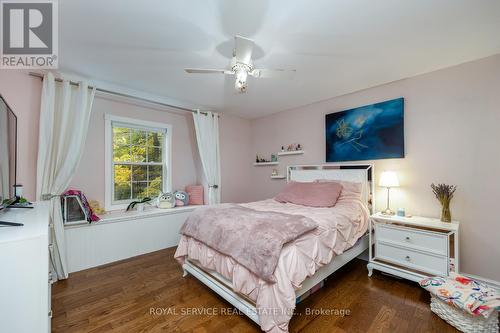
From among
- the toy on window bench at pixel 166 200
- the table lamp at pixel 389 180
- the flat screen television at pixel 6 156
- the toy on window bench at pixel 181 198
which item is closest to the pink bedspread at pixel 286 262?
the table lamp at pixel 389 180

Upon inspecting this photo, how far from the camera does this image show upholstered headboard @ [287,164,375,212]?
Answer: 2854mm

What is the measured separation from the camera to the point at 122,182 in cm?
337

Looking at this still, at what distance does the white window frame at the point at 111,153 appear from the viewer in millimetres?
3143

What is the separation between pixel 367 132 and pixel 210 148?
2604 mm

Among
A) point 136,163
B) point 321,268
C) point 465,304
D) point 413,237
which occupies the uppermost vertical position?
point 136,163

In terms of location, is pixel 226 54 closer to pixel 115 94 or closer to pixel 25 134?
pixel 115 94

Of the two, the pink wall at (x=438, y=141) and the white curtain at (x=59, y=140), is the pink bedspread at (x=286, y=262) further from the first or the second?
the white curtain at (x=59, y=140)

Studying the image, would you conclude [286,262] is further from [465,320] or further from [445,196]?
[445,196]

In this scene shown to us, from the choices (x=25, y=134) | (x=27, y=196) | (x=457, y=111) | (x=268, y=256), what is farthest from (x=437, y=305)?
(x=25, y=134)

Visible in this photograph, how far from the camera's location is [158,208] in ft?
11.5

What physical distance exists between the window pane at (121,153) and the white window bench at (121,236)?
84 centimetres

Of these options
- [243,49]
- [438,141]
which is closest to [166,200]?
[243,49]

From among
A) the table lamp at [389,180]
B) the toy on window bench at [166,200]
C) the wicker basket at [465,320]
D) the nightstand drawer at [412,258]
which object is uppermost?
the table lamp at [389,180]

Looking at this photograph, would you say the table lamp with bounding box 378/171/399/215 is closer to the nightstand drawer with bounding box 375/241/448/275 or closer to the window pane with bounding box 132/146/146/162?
the nightstand drawer with bounding box 375/241/448/275
